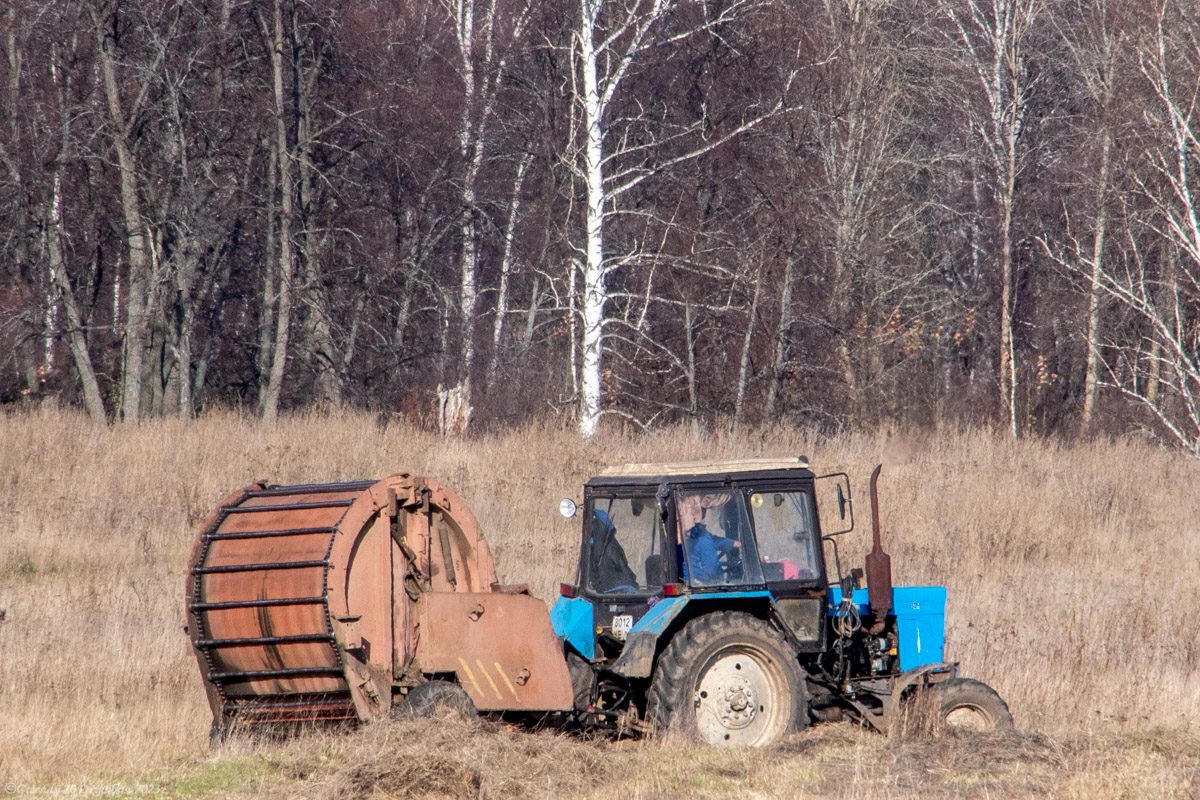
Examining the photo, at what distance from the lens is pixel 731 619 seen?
25.6 ft

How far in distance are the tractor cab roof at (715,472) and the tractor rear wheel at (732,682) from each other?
0.93m

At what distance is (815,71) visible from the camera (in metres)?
24.1

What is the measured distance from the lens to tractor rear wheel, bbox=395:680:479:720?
7109 millimetres

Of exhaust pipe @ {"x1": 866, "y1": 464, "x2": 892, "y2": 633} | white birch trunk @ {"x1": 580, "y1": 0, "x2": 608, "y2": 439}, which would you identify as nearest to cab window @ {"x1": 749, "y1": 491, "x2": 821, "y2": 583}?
exhaust pipe @ {"x1": 866, "y1": 464, "x2": 892, "y2": 633}

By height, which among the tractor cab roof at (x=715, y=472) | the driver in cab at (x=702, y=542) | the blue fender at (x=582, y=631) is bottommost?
the blue fender at (x=582, y=631)

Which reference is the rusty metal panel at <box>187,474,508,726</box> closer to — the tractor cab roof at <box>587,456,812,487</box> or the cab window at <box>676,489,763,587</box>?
the cab window at <box>676,489,763,587</box>

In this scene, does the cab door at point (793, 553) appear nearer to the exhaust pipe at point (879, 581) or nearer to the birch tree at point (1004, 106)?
the exhaust pipe at point (879, 581)

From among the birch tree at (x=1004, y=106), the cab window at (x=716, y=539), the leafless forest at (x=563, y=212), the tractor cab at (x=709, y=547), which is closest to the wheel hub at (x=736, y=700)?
the tractor cab at (x=709, y=547)

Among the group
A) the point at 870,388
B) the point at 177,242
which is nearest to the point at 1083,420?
the point at 870,388

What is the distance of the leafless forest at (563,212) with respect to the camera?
Result: 22.3 meters

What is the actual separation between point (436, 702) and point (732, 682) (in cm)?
186

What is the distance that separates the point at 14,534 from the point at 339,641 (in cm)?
865

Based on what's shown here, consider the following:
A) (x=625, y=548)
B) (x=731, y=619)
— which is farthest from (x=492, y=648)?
(x=731, y=619)

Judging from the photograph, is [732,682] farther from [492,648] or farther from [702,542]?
[492,648]
